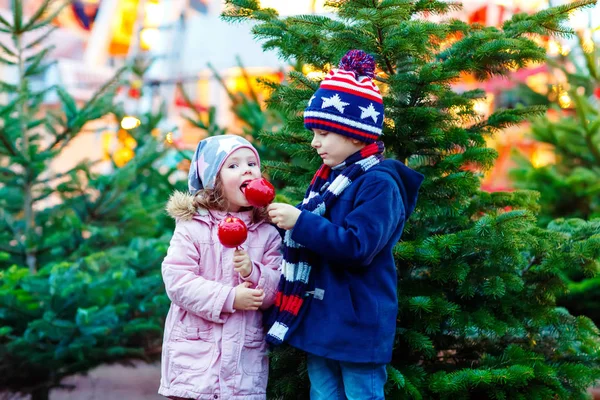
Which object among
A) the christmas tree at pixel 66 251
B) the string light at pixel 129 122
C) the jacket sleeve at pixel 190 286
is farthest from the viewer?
the string light at pixel 129 122

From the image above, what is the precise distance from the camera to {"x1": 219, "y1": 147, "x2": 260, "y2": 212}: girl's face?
2.97 metres

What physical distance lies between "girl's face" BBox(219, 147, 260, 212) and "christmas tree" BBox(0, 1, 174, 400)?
1.71m

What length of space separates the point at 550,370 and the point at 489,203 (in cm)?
93

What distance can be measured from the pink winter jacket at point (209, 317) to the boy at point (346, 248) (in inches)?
5.8

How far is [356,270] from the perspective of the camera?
2.77 meters

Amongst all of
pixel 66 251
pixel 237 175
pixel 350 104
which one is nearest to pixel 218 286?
pixel 237 175

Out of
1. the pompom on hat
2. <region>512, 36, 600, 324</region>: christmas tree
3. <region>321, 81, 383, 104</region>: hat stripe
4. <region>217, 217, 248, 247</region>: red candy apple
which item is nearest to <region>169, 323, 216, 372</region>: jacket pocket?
<region>217, 217, 248, 247</region>: red candy apple

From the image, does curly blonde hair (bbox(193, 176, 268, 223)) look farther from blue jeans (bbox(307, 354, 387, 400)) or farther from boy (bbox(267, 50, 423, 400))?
blue jeans (bbox(307, 354, 387, 400))

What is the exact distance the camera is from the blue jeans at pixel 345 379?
275cm

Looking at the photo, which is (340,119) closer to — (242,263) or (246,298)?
(242,263)

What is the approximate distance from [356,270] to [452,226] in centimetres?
102

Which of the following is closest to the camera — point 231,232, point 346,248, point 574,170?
point 346,248

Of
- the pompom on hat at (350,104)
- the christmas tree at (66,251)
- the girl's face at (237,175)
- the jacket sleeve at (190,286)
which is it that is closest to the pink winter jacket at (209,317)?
the jacket sleeve at (190,286)

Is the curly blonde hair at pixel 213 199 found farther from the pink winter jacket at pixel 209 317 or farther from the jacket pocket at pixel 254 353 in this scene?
the jacket pocket at pixel 254 353
